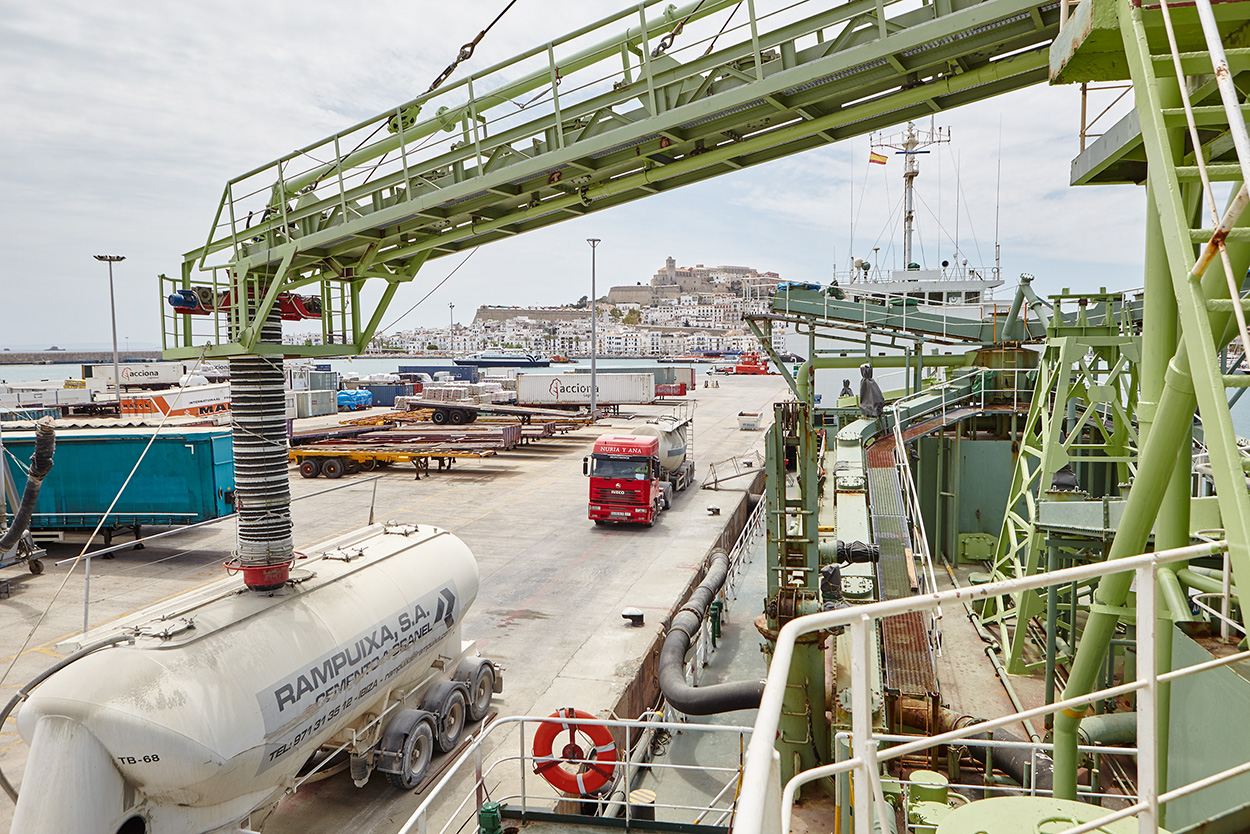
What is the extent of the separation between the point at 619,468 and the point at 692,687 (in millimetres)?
12449

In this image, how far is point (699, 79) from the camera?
759cm

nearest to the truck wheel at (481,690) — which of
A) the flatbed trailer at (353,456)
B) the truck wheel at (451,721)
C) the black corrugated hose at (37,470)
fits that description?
the truck wheel at (451,721)

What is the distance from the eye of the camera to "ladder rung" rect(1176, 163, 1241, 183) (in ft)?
10.6

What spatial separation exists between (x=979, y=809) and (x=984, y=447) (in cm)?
1562

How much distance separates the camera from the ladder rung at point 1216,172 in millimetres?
3238

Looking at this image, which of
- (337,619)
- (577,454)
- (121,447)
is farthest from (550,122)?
(577,454)

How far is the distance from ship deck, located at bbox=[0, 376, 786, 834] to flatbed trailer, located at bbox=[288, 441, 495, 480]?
28.3 inches

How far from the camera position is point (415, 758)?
1034 centimetres

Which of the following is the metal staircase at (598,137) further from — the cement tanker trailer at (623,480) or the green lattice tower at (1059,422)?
the cement tanker trailer at (623,480)

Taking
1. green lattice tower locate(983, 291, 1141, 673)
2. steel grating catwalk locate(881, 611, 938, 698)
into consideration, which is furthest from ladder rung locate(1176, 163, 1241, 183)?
green lattice tower locate(983, 291, 1141, 673)

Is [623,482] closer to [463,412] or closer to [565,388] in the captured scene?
[463,412]

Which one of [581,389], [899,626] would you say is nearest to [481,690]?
[899,626]

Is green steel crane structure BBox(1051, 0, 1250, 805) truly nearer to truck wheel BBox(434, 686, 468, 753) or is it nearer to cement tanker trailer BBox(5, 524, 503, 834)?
cement tanker trailer BBox(5, 524, 503, 834)

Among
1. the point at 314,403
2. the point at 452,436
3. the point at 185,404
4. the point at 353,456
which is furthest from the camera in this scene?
the point at 314,403
